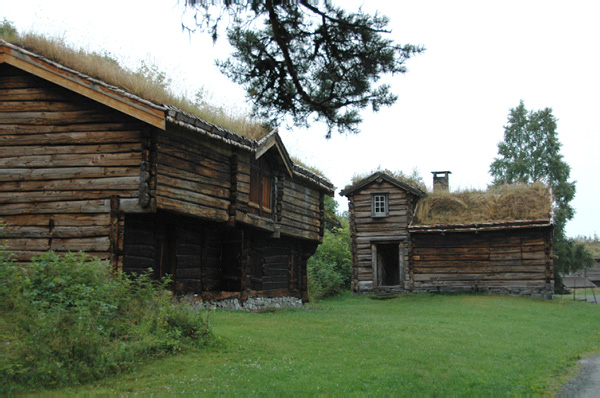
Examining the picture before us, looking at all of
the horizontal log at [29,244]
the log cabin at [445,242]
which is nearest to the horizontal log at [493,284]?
the log cabin at [445,242]

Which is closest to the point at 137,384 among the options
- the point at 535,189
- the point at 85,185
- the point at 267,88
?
the point at 267,88

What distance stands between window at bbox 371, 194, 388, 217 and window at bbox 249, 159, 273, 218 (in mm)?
13362

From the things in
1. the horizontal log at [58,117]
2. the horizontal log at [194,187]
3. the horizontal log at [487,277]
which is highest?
the horizontal log at [58,117]

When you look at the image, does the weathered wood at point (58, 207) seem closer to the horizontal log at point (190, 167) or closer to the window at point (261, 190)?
the horizontal log at point (190, 167)

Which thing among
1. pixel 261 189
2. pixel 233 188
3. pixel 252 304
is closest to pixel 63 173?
pixel 233 188

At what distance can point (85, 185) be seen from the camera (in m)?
15.5

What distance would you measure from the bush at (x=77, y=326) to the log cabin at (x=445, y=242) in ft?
75.0

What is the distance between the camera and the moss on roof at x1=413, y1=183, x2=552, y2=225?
31.4 m

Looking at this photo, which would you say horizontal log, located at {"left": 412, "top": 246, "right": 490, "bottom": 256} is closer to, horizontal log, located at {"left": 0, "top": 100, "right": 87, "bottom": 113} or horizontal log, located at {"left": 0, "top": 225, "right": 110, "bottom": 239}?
horizontal log, located at {"left": 0, "top": 225, "right": 110, "bottom": 239}

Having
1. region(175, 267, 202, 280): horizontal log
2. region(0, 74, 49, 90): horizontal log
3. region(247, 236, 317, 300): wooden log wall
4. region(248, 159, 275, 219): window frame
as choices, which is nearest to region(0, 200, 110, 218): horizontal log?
region(0, 74, 49, 90): horizontal log

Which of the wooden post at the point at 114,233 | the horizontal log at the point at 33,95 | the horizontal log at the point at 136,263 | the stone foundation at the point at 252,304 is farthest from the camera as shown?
the stone foundation at the point at 252,304

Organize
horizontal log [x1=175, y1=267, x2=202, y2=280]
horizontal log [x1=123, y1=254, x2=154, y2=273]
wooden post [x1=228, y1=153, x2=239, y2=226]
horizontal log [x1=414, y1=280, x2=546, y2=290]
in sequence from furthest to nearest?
horizontal log [x1=414, y1=280, x2=546, y2=290]
wooden post [x1=228, y1=153, x2=239, y2=226]
horizontal log [x1=175, y1=267, x2=202, y2=280]
horizontal log [x1=123, y1=254, x2=154, y2=273]

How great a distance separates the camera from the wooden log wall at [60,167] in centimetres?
1530

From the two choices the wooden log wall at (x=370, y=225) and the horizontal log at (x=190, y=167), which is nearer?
the horizontal log at (x=190, y=167)
